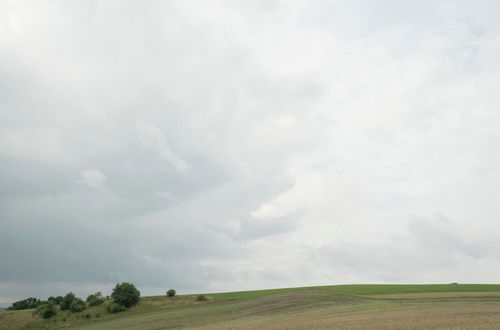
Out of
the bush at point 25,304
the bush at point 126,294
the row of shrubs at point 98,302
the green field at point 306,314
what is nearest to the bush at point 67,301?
the row of shrubs at point 98,302

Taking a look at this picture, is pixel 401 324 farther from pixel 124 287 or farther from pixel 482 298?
pixel 124 287

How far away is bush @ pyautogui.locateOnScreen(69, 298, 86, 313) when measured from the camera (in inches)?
3292

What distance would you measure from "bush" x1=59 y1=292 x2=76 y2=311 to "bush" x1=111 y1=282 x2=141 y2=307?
10.7 m

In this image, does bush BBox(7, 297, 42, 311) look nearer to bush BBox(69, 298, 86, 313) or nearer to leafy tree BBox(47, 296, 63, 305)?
leafy tree BBox(47, 296, 63, 305)

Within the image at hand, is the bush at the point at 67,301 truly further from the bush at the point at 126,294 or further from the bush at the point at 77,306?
the bush at the point at 126,294

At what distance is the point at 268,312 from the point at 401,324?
25.7 meters

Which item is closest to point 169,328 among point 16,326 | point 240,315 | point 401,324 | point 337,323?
point 240,315

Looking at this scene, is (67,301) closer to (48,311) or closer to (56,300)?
(48,311)

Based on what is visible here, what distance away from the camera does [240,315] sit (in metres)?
54.8

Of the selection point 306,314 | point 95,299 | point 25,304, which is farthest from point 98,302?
point 306,314

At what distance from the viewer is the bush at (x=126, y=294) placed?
82.9 meters

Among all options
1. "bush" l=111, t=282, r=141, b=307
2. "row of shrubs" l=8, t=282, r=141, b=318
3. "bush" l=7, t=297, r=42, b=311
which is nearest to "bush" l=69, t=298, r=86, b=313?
"row of shrubs" l=8, t=282, r=141, b=318

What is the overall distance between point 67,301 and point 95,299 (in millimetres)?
5834

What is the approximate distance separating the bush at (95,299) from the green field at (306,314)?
178 inches
